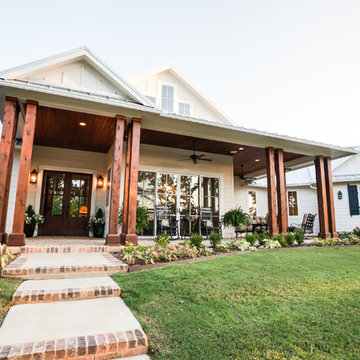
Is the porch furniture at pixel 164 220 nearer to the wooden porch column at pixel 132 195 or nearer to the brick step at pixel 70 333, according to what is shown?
the wooden porch column at pixel 132 195

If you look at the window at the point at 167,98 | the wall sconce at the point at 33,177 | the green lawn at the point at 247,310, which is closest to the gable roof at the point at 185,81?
the window at the point at 167,98

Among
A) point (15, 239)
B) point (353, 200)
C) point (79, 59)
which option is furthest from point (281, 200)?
point (353, 200)

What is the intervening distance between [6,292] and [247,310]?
7.54ft

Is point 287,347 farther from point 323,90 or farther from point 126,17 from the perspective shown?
point 323,90

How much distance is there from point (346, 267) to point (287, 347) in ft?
8.77

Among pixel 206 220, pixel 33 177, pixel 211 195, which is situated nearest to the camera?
pixel 33 177

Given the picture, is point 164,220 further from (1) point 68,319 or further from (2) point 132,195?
(1) point 68,319

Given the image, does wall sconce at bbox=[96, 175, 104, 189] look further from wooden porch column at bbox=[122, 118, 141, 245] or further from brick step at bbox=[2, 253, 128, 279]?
brick step at bbox=[2, 253, 128, 279]

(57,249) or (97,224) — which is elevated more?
(97,224)

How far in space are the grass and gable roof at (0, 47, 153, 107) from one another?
3.76m

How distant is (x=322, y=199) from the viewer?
786cm

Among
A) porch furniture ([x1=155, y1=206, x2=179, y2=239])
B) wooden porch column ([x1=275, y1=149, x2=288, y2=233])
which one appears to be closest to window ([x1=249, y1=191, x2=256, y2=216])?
wooden porch column ([x1=275, y1=149, x2=288, y2=233])

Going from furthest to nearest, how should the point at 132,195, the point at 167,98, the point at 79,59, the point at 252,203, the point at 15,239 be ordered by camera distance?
the point at 252,203, the point at 167,98, the point at 79,59, the point at 132,195, the point at 15,239

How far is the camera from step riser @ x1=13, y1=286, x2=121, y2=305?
2.45 metres
